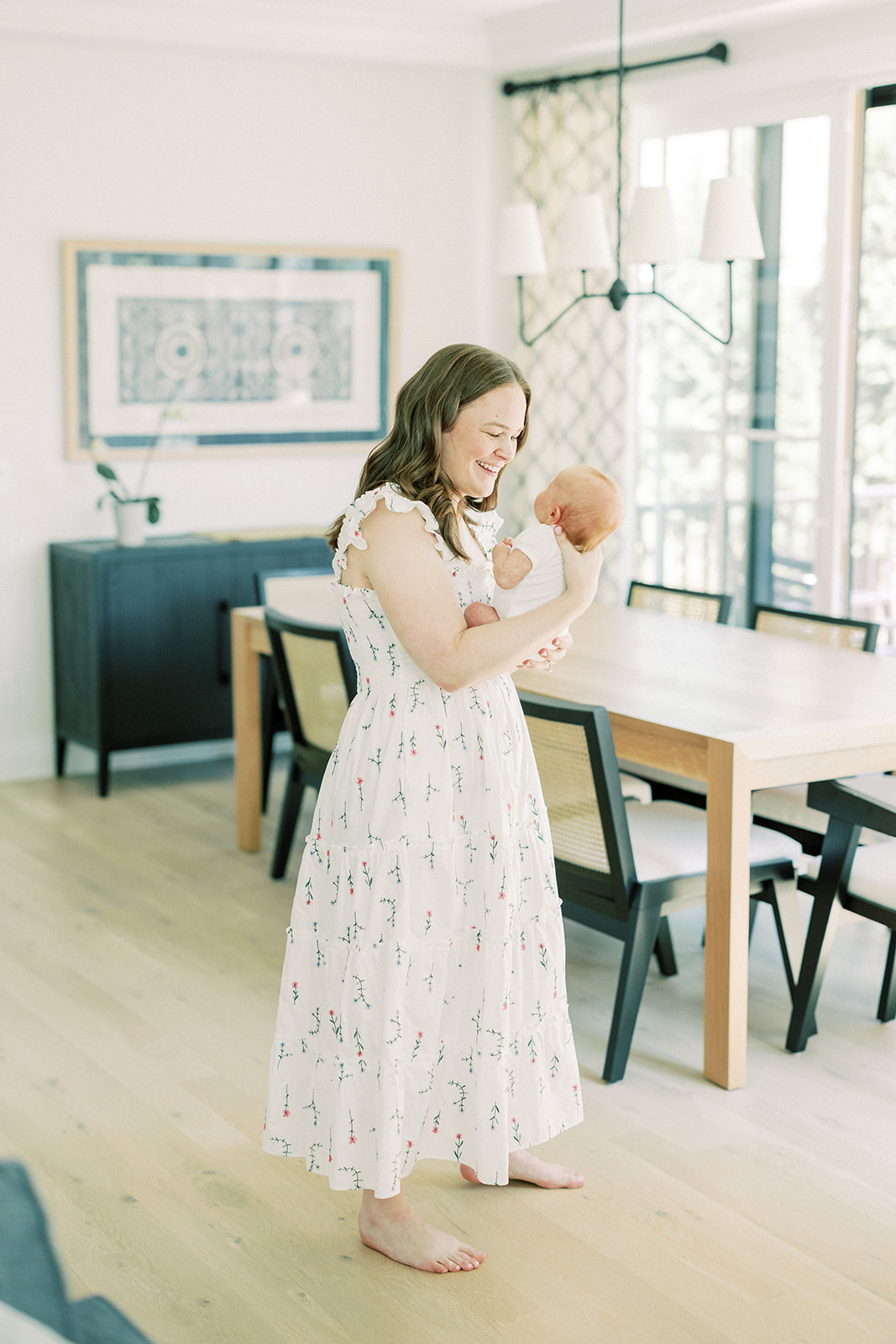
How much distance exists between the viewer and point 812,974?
308 centimetres

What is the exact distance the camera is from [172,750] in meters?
5.71

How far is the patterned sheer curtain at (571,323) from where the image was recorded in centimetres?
562

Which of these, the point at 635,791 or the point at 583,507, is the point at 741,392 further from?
the point at 583,507

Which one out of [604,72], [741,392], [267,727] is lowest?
[267,727]

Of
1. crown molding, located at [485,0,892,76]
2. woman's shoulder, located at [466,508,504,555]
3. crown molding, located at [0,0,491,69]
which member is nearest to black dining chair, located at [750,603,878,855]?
woman's shoulder, located at [466,508,504,555]

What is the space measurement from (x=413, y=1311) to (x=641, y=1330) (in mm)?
334

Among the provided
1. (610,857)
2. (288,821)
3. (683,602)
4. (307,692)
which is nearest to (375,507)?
(610,857)

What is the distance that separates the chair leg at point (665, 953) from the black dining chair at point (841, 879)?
16.3 inches

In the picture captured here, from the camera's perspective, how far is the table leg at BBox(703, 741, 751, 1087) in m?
2.83

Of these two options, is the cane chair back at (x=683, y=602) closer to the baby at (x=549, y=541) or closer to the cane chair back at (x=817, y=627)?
the cane chair back at (x=817, y=627)

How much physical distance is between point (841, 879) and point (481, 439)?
4.52 ft

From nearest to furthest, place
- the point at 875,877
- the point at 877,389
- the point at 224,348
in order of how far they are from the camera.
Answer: the point at 875,877 → the point at 877,389 → the point at 224,348

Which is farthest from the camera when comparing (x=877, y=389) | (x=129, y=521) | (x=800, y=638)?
(x=129, y=521)

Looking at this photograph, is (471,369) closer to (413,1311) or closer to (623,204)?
(413,1311)
